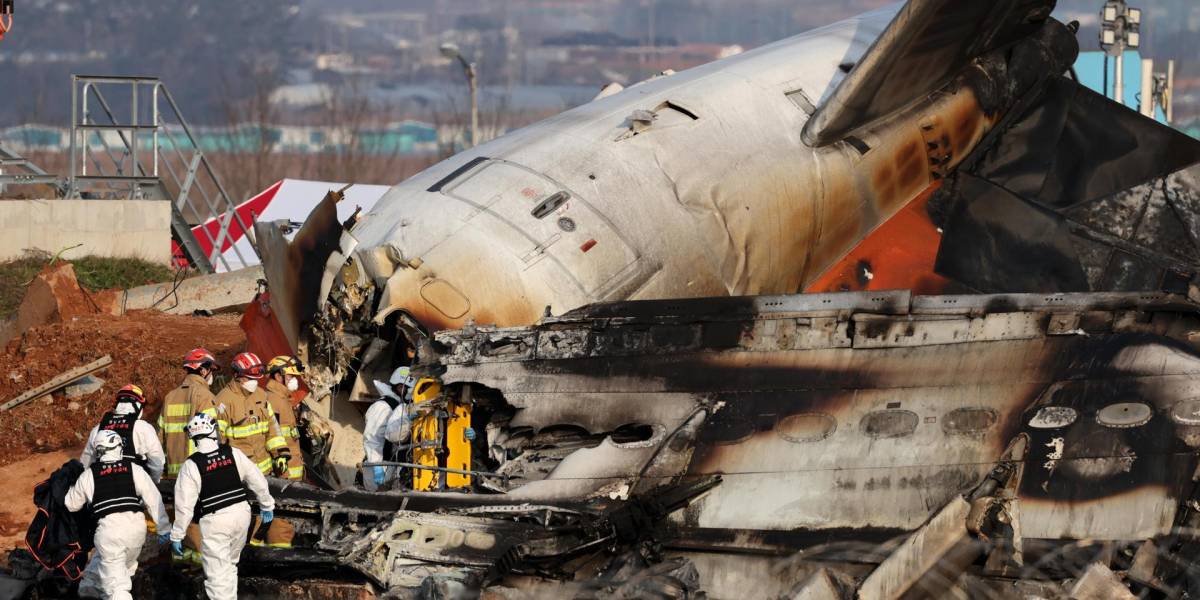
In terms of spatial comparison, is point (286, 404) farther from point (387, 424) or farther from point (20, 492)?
point (20, 492)

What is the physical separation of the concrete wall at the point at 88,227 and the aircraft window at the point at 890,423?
65.1 ft

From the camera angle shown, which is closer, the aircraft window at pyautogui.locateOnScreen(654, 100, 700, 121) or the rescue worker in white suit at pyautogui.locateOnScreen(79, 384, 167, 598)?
the rescue worker in white suit at pyautogui.locateOnScreen(79, 384, 167, 598)

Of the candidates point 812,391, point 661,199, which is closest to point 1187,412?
point 812,391

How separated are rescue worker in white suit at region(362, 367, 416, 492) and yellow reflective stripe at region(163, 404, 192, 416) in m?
1.64

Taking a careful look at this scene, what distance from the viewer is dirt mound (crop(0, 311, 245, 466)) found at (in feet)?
61.4

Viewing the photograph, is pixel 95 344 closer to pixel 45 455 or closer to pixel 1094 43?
pixel 45 455

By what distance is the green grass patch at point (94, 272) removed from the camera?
2519cm

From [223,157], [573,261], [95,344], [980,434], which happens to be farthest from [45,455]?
[223,157]

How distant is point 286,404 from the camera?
13.8m

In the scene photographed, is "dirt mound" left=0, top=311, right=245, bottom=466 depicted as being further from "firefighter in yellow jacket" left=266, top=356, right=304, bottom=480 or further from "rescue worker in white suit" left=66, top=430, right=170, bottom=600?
"rescue worker in white suit" left=66, top=430, right=170, bottom=600

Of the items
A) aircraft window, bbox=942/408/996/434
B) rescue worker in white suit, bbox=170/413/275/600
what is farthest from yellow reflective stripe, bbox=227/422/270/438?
aircraft window, bbox=942/408/996/434

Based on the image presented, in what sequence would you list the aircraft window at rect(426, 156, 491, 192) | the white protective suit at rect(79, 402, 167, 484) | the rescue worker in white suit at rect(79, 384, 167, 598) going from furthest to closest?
the aircraft window at rect(426, 156, 491, 192)
the white protective suit at rect(79, 402, 167, 484)
the rescue worker in white suit at rect(79, 384, 167, 598)

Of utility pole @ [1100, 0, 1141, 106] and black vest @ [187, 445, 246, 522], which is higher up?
utility pole @ [1100, 0, 1141, 106]

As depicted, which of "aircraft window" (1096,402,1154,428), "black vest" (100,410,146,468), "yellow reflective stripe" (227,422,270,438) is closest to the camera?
"aircraft window" (1096,402,1154,428)
